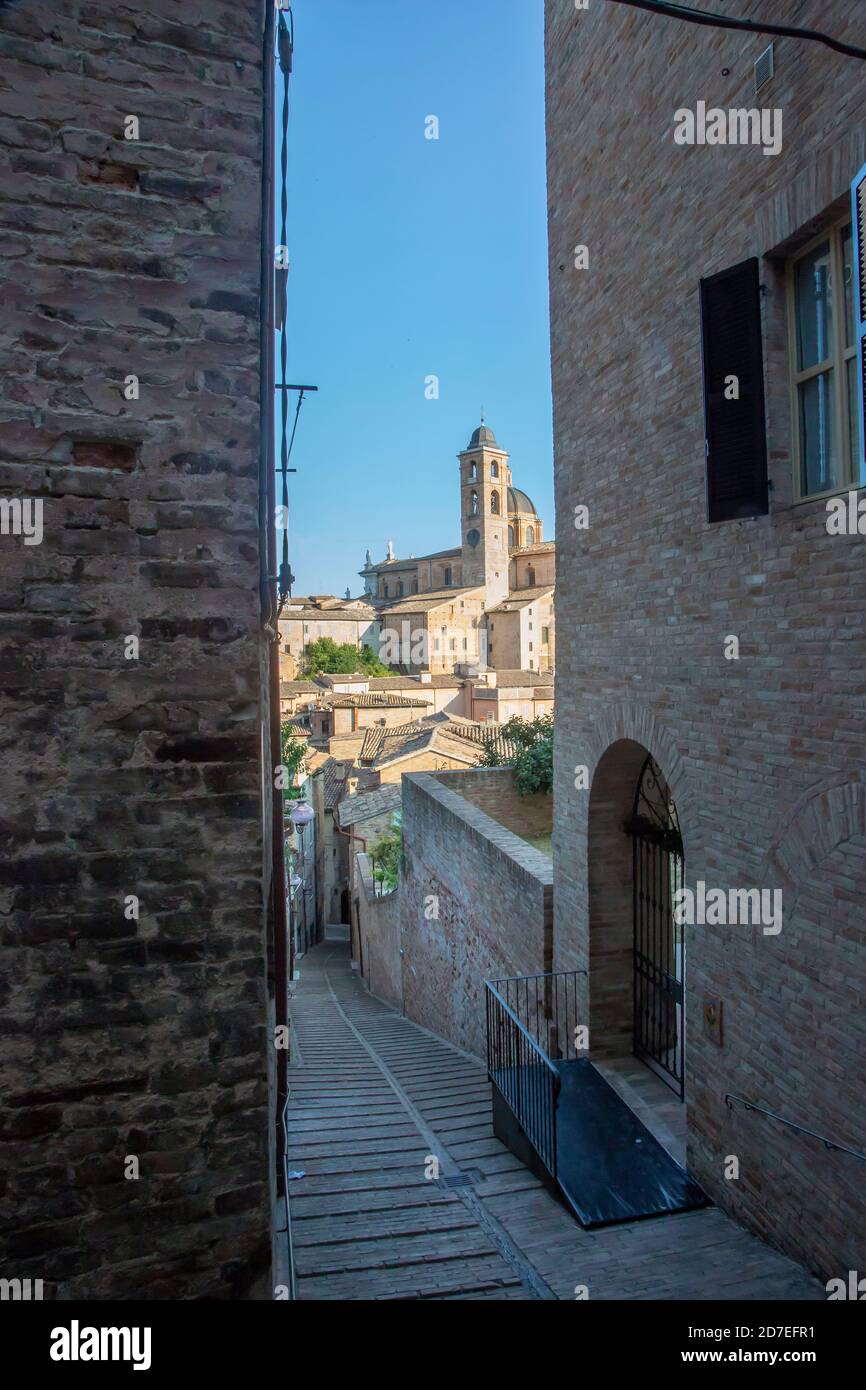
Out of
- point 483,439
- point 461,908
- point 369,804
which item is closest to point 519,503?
point 483,439

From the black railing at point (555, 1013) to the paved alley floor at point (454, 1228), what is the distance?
2.64 feet

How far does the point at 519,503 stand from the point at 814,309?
7869 centimetres

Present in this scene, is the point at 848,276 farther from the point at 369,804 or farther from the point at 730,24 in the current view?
the point at 369,804

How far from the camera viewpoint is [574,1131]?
6.20 meters

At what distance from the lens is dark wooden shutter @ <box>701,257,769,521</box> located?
472cm

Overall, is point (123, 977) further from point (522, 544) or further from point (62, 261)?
point (522, 544)

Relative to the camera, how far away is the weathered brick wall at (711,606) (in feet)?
13.6

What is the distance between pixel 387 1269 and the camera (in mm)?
4621

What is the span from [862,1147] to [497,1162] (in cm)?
313

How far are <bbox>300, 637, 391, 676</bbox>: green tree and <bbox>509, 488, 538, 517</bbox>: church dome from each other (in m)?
23.0

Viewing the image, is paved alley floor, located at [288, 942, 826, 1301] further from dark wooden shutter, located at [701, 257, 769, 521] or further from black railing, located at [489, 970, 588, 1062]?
dark wooden shutter, located at [701, 257, 769, 521]

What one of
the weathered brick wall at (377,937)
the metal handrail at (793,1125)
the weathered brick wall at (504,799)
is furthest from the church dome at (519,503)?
the metal handrail at (793,1125)

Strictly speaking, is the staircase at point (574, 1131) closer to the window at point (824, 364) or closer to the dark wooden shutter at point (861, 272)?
the window at point (824, 364)

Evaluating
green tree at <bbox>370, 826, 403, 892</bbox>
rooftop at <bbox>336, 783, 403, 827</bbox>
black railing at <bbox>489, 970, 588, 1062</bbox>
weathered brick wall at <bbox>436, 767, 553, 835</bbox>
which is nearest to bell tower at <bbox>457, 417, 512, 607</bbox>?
rooftop at <bbox>336, 783, 403, 827</bbox>
